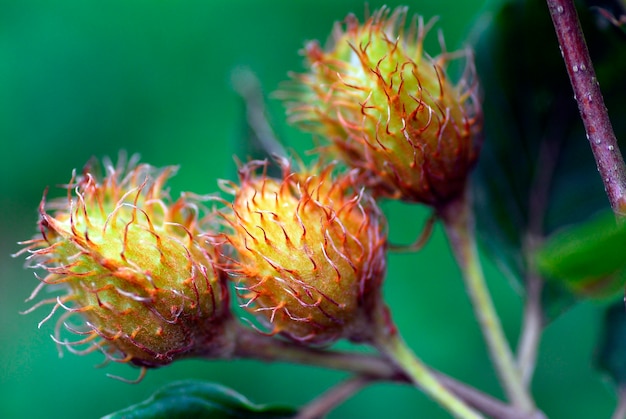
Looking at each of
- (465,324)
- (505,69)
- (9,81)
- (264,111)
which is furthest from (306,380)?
(9,81)

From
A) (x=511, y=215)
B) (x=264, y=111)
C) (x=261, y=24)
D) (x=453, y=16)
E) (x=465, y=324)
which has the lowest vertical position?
(x=465, y=324)

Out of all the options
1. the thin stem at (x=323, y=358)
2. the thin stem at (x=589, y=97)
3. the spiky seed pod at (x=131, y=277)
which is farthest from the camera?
the thin stem at (x=323, y=358)

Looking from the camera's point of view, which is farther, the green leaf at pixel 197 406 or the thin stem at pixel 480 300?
the thin stem at pixel 480 300

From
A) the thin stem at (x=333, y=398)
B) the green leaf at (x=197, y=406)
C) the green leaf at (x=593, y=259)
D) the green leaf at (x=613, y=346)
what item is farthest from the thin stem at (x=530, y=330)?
the green leaf at (x=593, y=259)

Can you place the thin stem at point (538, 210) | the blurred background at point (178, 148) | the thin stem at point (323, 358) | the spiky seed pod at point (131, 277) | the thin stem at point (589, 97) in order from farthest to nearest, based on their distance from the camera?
the blurred background at point (178, 148)
the thin stem at point (538, 210)
the thin stem at point (323, 358)
the spiky seed pod at point (131, 277)
the thin stem at point (589, 97)

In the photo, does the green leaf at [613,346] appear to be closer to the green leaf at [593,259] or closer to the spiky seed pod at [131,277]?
the spiky seed pod at [131,277]

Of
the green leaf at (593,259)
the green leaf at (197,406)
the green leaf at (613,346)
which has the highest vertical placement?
the green leaf at (593,259)

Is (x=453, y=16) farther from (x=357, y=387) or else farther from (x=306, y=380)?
(x=357, y=387)
